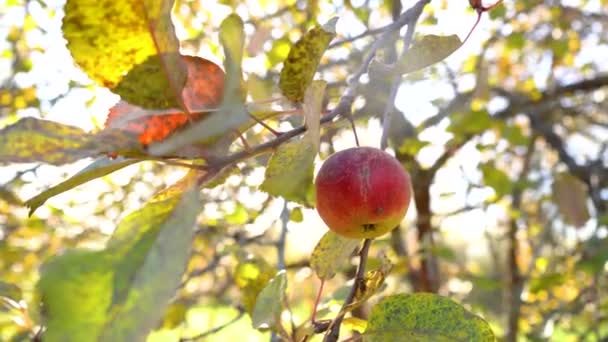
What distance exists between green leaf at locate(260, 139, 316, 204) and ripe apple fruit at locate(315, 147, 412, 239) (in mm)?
105

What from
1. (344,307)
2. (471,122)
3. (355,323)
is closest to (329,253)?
(355,323)

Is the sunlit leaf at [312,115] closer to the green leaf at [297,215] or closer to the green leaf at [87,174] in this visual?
the green leaf at [87,174]

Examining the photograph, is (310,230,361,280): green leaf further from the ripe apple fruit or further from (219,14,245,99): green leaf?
(219,14,245,99): green leaf

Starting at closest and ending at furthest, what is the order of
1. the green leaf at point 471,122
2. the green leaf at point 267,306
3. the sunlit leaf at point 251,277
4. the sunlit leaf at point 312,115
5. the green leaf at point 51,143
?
the green leaf at point 51,143 → the sunlit leaf at point 312,115 → the green leaf at point 267,306 → the sunlit leaf at point 251,277 → the green leaf at point 471,122

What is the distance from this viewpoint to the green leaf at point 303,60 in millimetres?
770

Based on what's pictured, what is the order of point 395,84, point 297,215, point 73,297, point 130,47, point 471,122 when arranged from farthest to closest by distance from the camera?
point 471,122 → point 297,215 → point 395,84 → point 130,47 → point 73,297

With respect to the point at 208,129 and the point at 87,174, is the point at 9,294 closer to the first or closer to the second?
the point at 87,174

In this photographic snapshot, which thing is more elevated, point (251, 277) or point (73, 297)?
point (73, 297)

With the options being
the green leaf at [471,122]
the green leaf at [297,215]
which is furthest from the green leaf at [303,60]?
the green leaf at [471,122]

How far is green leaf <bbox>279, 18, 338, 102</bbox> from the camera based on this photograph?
77 centimetres

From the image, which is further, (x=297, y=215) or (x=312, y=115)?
(x=297, y=215)

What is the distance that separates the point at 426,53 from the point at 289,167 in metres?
0.24

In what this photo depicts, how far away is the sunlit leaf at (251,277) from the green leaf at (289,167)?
44cm

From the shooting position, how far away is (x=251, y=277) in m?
1.36
